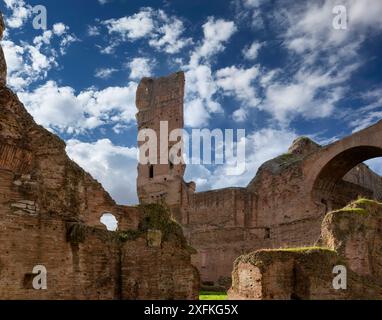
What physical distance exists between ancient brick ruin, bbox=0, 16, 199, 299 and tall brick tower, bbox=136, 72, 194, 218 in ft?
94.7

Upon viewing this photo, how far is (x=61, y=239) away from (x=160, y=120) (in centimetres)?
3522

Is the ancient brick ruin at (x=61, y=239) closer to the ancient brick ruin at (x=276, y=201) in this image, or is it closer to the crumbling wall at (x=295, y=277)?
the crumbling wall at (x=295, y=277)

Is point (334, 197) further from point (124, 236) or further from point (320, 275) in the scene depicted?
point (124, 236)

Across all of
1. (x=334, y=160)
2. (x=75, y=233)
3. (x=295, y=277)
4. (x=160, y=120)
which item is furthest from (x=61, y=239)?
(x=160, y=120)

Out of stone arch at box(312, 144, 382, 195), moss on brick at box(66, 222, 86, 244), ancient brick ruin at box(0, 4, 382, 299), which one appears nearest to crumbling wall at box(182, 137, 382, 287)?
stone arch at box(312, 144, 382, 195)

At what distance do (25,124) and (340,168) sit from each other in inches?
937

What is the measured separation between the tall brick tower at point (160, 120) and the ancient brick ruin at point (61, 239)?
28876mm

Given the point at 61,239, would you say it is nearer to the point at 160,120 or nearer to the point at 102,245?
the point at 102,245

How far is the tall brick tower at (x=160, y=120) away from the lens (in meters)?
40.8

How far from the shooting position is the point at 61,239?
8.03m

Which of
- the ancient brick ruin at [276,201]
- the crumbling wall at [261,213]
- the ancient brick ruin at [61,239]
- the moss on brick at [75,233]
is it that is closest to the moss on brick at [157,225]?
the ancient brick ruin at [61,239]

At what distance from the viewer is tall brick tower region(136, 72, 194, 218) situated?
40.8 meters
